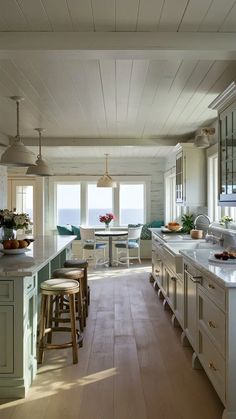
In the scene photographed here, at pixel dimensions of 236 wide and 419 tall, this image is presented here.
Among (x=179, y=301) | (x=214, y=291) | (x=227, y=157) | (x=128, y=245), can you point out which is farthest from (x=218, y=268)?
(x=128, y=245)

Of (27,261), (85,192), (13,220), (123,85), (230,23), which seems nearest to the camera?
(230,23)

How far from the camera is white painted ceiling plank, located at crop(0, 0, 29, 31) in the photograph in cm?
214

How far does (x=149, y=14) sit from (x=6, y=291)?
2040mm

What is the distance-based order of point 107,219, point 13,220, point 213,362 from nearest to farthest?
1. point 213,362
2. point 13,220
3. point 107,219

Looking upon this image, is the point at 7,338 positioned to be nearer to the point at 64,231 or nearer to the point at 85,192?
the point at 64,231

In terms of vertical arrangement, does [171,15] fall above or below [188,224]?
above

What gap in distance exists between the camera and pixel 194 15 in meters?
2.25

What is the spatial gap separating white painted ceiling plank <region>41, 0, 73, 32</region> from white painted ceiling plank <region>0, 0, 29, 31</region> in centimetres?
17

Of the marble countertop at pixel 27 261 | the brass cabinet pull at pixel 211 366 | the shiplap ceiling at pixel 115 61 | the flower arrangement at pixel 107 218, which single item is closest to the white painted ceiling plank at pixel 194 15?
the shiplap ceiling at pixel 115 61

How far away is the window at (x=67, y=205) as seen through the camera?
942cm

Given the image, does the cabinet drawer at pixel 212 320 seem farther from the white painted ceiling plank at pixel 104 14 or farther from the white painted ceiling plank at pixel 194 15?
the white painted ceiling plank at pixel 104 14

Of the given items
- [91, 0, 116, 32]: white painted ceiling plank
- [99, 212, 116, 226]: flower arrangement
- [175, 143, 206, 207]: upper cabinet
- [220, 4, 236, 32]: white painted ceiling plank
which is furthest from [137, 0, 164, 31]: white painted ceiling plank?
[99, 212, 116, 226]: flower arrangement

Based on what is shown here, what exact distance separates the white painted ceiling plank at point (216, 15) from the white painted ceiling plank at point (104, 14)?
22.4 inches

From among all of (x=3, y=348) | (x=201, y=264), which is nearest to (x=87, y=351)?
(x=3, y=348)
